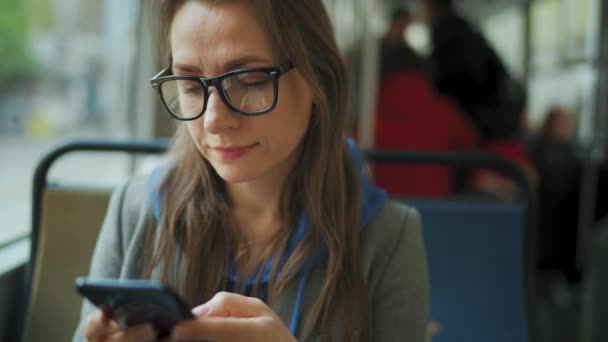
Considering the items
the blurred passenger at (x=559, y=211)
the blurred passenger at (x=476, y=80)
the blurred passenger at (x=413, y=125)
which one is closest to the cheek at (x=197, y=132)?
the blurred passenger at (x=413, y=125)

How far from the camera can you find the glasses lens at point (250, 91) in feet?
3.22

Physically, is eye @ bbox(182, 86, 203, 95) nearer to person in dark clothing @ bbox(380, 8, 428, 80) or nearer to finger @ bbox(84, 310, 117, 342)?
finger @ bbox(84, 310, 117, 342)

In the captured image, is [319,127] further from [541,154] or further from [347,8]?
[347,8]

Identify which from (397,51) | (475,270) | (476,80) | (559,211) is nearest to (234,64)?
(475,270)

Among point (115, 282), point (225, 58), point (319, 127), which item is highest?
point (225, 58)

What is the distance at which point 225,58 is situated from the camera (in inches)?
38.4

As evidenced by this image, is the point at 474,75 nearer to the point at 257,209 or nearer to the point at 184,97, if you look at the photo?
the point at 257,209

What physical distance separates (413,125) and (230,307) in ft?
8.91

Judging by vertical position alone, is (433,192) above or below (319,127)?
below

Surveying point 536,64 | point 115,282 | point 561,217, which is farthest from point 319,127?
point 536,64

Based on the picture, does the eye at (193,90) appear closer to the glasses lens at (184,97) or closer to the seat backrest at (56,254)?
the glasses lens at (184,97)

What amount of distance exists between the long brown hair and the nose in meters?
0.16

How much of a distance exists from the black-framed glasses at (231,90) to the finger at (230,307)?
0.29m

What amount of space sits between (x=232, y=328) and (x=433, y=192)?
267 cm
